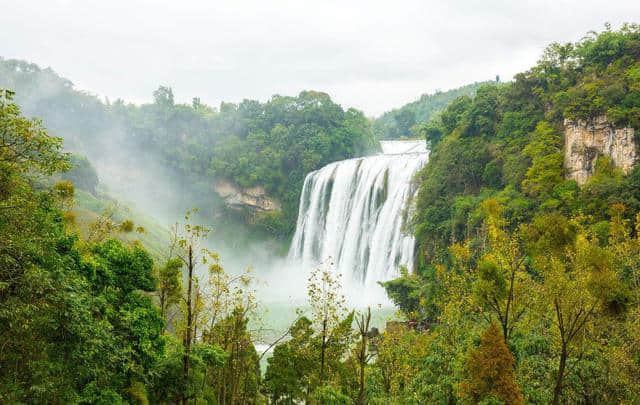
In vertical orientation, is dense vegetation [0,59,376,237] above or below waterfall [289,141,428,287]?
above

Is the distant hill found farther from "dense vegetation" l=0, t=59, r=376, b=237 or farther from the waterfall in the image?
the waterfall

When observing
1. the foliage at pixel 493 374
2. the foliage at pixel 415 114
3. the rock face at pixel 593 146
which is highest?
the foliage at pixel 415 114

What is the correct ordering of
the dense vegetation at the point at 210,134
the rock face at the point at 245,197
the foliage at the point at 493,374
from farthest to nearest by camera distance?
1. the rock face at the point at 245,197
2. the dense vegetation at the point at 210,134
3. the foliage at the point at 493,374

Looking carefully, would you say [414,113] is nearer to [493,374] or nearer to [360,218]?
[360,218]

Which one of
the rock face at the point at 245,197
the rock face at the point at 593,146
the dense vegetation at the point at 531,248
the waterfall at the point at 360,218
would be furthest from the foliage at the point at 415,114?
the rock face at the point at 593,146

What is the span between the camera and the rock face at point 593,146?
905 inches

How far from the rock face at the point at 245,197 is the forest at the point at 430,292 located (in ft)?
84.1

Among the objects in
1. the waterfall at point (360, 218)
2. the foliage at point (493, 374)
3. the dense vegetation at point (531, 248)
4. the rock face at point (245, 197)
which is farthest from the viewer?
the rock face at point (245, 197)

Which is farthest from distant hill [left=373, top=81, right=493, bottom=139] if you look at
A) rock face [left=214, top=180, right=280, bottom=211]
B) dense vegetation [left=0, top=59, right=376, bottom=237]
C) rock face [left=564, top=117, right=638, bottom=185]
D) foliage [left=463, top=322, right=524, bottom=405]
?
foliage [left=463, top=322, right=524, bottom=405]

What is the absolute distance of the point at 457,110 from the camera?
36.6 metres

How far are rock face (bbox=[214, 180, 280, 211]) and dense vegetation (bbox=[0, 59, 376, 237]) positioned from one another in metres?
0.86

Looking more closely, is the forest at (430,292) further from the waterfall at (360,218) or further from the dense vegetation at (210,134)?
the dense vegetation at (210,134)

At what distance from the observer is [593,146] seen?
24469 mm

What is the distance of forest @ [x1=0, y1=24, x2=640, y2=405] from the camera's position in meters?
8.80
